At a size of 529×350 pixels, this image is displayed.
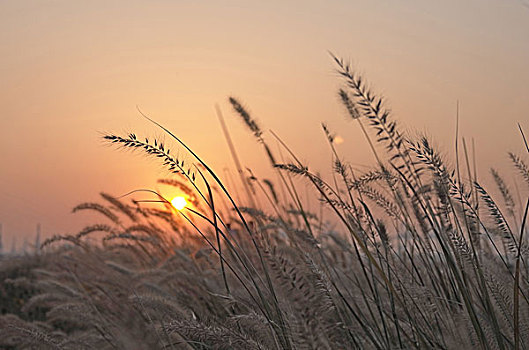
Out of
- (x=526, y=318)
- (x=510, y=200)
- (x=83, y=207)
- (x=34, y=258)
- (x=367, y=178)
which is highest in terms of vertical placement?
(x=34, y=258)

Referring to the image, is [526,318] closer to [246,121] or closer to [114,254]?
[246,121]

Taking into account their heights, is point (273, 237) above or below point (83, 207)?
below

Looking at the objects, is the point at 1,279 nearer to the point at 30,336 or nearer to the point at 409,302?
the point at 30,336

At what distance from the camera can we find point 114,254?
547 cm

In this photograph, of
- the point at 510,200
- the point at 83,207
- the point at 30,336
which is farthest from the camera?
the point at 83,207

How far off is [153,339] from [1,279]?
466 centimetres

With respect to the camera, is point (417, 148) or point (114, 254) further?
point (114, 254)

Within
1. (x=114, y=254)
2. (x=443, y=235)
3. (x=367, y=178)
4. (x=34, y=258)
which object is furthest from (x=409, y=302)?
(x=34, y=258)

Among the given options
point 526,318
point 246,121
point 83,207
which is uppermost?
point 83,207

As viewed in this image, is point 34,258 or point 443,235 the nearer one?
point 443,235

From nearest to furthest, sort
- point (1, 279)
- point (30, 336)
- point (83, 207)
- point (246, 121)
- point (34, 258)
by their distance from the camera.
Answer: point (30, 336), point (246, 121), point (83, 207), point (1, 279), point (34, 258)

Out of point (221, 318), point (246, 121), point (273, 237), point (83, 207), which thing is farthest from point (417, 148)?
point (83, 207)

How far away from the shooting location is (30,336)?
5.98ft

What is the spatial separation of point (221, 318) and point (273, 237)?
37.2 inches
